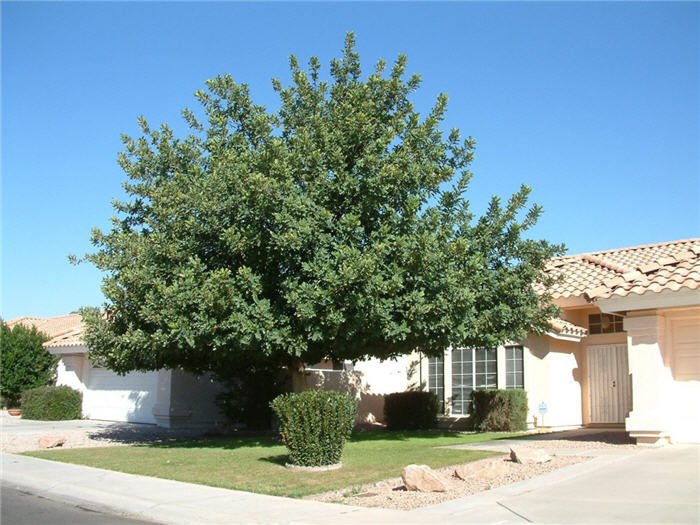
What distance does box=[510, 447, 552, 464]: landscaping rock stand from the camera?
37.7 feet

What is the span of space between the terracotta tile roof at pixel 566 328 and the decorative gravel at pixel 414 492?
824 cm

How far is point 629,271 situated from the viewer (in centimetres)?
1520

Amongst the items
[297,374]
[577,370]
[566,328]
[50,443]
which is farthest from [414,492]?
[577,370]

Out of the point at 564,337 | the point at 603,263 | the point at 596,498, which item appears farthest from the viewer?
the point at 603,263

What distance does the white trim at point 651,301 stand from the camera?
1255 cm

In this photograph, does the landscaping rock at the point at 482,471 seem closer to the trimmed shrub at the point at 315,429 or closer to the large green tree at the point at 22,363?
the trimmed shrub at the point at 315,429

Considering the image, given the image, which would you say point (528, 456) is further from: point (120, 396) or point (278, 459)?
point (120, 396)

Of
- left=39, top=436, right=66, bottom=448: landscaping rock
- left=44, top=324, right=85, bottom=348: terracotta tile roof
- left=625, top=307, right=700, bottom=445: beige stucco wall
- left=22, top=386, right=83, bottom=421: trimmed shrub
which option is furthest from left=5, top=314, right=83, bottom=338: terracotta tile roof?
left=625, top=307, right=700, bottom=445: beige stucco wall

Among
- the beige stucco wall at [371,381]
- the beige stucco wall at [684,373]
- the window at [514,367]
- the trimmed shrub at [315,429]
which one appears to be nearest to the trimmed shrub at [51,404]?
the beige stucco wall at [371,381]

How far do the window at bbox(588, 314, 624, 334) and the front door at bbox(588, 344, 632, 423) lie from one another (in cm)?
46

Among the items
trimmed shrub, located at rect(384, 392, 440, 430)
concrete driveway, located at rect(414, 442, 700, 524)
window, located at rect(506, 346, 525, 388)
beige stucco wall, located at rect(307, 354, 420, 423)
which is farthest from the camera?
beige stucco wall, located at rect(307, 354, 420, 423)

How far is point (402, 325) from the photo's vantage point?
45.2 ft

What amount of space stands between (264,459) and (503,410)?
810 cm

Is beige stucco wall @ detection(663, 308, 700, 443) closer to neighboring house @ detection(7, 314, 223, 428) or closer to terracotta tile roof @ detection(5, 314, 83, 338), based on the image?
neighboring house @ detection(7, 314, 223, 428)
